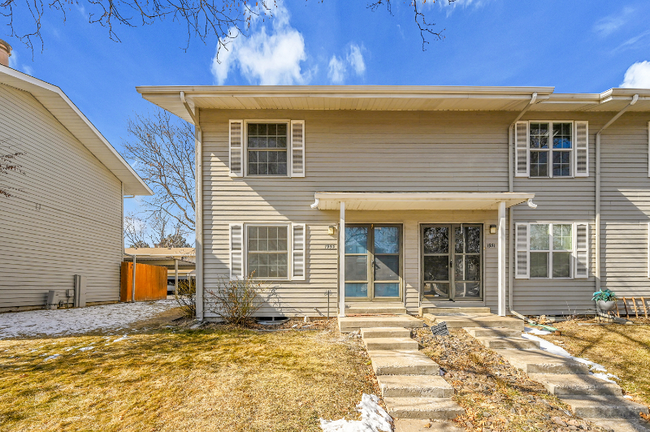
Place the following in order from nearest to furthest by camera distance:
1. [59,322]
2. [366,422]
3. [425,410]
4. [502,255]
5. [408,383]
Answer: [366,422]
[425,410]
[408,383]
[502,255]
[59,322]

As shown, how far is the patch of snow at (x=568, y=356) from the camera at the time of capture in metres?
4.26

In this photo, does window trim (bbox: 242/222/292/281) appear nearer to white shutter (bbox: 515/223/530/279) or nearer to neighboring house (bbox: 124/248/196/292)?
white shutter (bbox: 515/223/530/279)

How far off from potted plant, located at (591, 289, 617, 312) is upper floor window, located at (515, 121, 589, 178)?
99.6 inches

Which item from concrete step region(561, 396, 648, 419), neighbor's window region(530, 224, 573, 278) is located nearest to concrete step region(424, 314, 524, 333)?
neighbor's window region(530, 224, 573, 278)

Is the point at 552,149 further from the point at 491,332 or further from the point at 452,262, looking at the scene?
the point at 491,332

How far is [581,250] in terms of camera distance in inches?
285

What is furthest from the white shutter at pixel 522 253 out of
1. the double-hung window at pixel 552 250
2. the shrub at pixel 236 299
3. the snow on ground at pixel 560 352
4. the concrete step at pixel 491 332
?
the shrub at pixel 236 299

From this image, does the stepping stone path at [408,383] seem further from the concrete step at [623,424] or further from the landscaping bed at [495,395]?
the concrete step at [623,424]

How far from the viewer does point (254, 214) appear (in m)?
7.22

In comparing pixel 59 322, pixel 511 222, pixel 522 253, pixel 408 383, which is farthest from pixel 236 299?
pixel 522 253

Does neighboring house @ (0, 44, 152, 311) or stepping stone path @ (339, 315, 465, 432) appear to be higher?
neighboring house @ (0, 44, 152, 311)

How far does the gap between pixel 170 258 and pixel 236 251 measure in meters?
8.26

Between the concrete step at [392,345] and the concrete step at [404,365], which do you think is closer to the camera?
the concrete step at [404,365]

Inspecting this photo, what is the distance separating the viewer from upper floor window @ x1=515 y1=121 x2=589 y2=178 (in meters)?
7.30
